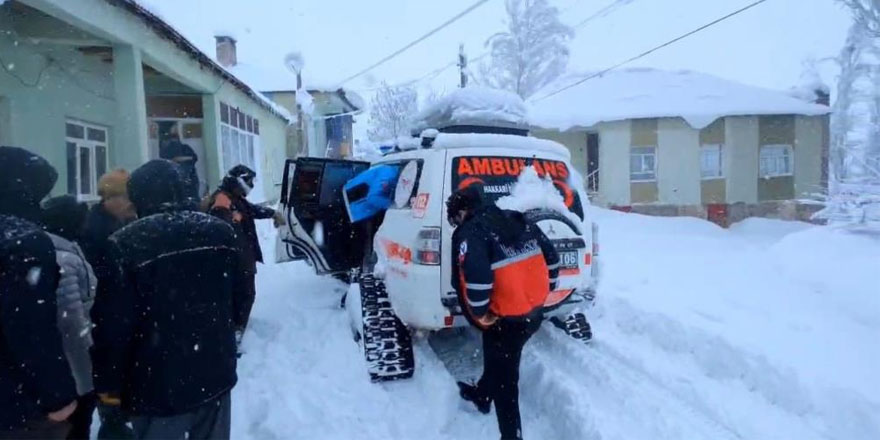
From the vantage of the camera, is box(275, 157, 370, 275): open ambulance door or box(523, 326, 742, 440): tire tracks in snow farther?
box(275, 157, 370, 275): open ambulance door

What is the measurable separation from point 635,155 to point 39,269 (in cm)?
2096

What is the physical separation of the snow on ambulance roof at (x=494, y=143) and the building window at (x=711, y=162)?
59.6ft

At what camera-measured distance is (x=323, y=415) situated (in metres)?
4.20

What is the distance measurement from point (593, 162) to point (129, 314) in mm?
22355

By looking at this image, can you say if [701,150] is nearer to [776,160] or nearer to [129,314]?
[776,160]

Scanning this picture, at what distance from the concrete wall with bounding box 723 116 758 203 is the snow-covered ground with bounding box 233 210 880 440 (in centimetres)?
1426

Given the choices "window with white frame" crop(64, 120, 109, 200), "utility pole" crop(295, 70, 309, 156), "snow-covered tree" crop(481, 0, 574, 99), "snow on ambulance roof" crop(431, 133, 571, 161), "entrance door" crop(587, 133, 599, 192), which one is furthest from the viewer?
"snow-covered tree" crop(481, 0, 574, 99)

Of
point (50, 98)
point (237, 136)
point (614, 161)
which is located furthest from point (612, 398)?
point (614, 161)

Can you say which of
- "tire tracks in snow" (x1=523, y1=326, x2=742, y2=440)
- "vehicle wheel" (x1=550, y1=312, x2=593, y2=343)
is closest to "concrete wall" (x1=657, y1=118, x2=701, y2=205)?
"vehicle wheel" (x1=550, y1=312, x2=593, y2=343)

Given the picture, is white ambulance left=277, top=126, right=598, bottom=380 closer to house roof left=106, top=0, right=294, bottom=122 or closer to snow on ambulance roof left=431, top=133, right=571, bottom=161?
snow on ambulance roof left=431, top=133, right=571, bottom=161

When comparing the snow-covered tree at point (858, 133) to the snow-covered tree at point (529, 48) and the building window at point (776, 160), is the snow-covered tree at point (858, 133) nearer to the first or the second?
the building window at point (776, 160)

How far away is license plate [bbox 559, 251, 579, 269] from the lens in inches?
189

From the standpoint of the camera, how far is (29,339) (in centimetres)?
230

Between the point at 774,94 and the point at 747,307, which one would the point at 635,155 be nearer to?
the point at 774,94
